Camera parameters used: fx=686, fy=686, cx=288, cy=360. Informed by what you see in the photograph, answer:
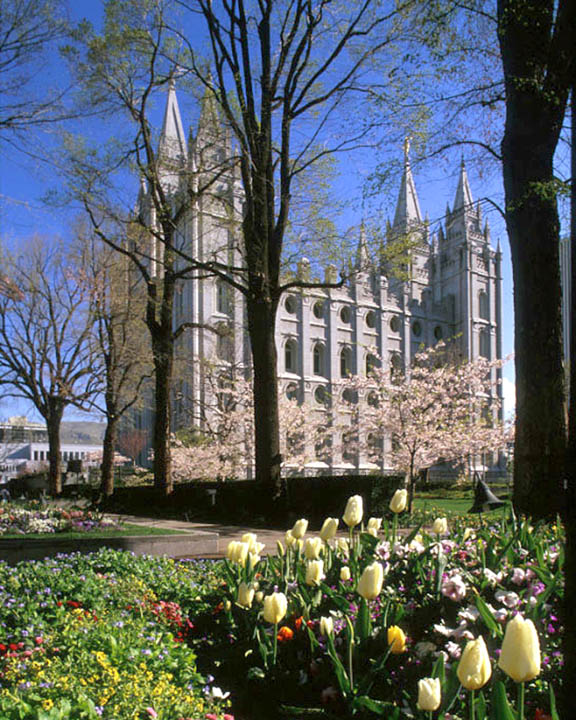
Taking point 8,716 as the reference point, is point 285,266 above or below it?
above

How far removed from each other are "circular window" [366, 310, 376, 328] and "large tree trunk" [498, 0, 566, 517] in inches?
2289

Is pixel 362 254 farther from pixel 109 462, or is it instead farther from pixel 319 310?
pixel 319 310

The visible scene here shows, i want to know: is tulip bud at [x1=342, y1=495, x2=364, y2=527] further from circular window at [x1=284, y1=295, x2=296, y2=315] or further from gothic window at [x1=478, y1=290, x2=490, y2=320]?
gothic window at [x1=478, y1=290, x2=490, y2=320]

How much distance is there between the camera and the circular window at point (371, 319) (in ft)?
219

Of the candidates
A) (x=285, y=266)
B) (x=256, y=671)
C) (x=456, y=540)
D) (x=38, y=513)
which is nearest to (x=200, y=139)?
(x=285, y=266)

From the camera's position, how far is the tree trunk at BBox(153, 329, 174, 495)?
19328mm

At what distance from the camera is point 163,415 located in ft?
63.7

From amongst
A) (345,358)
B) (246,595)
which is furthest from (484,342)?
(246,595)

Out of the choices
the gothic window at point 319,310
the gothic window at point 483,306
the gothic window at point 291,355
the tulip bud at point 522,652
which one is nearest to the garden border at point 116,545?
the tulip bud at point 522,652

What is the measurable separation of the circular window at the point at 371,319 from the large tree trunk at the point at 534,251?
191ft

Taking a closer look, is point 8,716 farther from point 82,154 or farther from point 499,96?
point 82,154

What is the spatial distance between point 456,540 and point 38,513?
389 inches

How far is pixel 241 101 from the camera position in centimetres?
1528

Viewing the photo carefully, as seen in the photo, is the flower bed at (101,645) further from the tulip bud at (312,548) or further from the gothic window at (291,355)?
the gothic window at (291,355)
